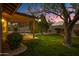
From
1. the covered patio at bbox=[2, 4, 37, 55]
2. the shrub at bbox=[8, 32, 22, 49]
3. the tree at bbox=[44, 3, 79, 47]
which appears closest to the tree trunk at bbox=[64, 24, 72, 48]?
the tree at bbox=[44, 3, 79, 47]

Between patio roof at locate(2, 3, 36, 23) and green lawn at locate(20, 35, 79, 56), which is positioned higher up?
patio roof at locate(2, 3, 36, 23)

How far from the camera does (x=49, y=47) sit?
277 centimetres

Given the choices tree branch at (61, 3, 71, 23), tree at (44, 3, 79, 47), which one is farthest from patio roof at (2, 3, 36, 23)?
tree branch at (61, 3, 71, 23)

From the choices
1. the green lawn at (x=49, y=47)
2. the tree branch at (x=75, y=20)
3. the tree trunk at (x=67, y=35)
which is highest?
the tree branch at (x=75, y=20)

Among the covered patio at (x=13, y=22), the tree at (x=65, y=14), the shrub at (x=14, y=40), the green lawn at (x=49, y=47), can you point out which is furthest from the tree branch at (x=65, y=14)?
the shrub at (x=14, y=40)

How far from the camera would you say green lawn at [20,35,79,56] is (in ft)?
9.04

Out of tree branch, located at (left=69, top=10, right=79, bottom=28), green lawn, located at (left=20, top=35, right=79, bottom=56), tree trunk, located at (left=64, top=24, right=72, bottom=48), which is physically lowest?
green lawn, located at (left=20, top=35, right=79, bottom=56)

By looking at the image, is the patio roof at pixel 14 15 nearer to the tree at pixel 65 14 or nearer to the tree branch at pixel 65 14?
the tree at pixel 65 14

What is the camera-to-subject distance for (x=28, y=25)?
9.02 feet

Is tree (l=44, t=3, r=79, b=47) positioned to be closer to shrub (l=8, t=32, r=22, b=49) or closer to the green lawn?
the green lawn

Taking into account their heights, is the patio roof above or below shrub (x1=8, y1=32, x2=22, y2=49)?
above

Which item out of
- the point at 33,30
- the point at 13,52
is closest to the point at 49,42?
the point at 33,30

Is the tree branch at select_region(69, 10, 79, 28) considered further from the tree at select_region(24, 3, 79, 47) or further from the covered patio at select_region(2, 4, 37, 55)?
the covered patio at select_region(2, 4, 37, 55)

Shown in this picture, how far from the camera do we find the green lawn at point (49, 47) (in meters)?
2.75
